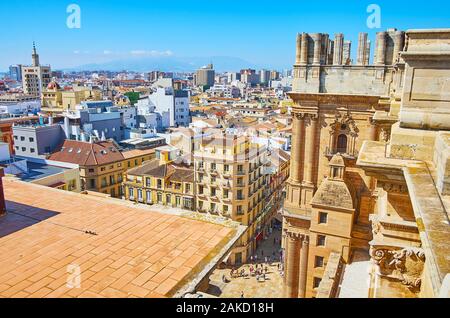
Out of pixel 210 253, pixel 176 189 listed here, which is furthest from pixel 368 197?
pixel 176 189

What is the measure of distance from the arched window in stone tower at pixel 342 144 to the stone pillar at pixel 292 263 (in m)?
6.18

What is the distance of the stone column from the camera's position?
2333 cm

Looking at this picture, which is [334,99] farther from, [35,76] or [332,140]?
[35,76]

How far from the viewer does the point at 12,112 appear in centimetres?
8531

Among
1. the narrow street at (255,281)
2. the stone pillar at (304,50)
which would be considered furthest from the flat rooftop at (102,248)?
the narrow street at (255,281)

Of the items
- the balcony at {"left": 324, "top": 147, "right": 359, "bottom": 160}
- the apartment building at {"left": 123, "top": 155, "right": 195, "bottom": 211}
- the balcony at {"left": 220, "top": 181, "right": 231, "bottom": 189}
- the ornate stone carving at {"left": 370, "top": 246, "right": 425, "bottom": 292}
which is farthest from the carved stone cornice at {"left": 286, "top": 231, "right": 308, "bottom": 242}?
the apartment building at {"left": 123, "top": 155, "right": 195, "bottom": 211}

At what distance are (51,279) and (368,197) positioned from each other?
716 inches

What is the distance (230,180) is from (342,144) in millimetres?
23814

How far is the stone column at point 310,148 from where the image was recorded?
23.3m

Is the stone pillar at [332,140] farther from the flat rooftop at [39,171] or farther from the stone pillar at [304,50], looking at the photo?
the flat rooftop at [39,171]

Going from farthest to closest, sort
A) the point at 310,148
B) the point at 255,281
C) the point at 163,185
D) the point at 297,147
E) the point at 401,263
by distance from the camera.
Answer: the point at 163,185 < the point at 255,281 < the point at 297,147 < the point at 310,148 < the point at 401,263

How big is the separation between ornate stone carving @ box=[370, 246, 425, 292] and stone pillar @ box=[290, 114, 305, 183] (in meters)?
16.1

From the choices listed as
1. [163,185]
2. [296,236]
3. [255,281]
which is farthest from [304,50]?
[163,185]

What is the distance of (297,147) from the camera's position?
24.0m
